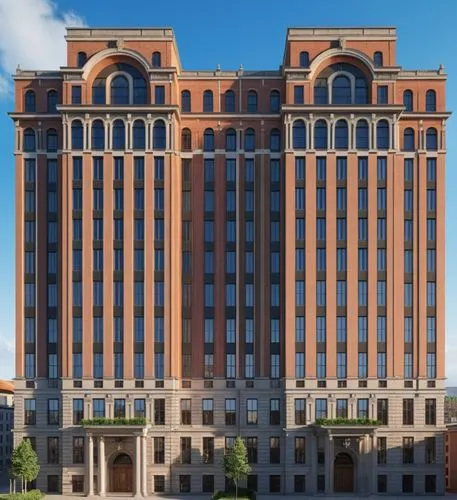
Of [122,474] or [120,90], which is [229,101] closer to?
[120,90]

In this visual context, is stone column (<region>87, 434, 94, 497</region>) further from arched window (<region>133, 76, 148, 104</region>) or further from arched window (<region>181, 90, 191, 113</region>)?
arched window (<region>181, 90, 191, 113</region>)

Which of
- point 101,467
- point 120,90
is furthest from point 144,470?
point 120,90

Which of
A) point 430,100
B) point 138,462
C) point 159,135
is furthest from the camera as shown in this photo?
point 430,100

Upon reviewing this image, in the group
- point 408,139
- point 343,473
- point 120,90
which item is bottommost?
point 343,473

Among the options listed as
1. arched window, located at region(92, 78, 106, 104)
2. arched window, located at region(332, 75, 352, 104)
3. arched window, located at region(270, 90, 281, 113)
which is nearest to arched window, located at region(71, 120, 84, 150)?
arched window, located at region(92, 78, 106, 104)

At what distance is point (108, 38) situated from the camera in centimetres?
7338

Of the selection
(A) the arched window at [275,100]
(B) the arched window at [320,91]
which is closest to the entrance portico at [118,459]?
(A) the arched window at [275,100]

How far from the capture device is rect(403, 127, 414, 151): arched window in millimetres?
74000

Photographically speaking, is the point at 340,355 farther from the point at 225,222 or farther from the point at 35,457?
the point at 35,457

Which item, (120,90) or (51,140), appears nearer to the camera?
(120,90)

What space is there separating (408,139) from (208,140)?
75.7ft

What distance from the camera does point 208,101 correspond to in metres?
75.6

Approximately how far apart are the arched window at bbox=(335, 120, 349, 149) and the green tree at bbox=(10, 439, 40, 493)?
154 feet

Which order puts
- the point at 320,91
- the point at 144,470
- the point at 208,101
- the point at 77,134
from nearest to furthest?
the point at 144,470
the point at 77,134
the point at 320,91
the point at 208,101
